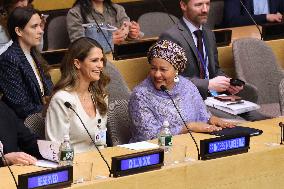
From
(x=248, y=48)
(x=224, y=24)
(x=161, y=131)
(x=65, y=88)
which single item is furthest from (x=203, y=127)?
(x=224, y=24)

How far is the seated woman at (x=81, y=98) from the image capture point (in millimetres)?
5578

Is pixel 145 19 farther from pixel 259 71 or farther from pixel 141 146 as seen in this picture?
pixel 141 146

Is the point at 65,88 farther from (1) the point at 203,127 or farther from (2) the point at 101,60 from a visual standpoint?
(1) the point at 203,127

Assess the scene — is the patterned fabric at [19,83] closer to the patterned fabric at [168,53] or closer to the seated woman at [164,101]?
the seated woman at [164,101]

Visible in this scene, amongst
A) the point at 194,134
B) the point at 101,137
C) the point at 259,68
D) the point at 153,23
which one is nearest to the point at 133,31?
the point at 153,23

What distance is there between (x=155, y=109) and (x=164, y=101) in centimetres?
8

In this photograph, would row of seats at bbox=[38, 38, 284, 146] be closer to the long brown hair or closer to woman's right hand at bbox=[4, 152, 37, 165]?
the long brown hair

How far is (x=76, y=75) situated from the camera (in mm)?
5746

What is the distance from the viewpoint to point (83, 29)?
23.8ft

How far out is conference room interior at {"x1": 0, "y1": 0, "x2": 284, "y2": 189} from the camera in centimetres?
482

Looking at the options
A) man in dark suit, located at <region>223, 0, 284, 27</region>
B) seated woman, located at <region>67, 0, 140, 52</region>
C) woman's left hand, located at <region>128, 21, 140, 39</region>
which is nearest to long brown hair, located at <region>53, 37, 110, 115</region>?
seated woman, located at <region>67, 0, 140, 52</region>

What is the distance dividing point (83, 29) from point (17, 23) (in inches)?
39.8

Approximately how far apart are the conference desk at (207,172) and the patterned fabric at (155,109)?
355 millimetres

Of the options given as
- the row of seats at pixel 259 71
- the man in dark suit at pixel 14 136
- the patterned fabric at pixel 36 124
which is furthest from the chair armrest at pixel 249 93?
the man in dark suit at pixel 14 136
